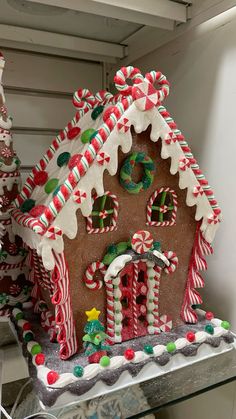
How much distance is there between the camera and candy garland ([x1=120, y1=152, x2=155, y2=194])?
75 cm

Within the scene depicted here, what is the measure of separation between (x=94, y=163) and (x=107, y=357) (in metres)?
0.39

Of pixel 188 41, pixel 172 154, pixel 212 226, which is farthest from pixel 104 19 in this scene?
pixel 212 226

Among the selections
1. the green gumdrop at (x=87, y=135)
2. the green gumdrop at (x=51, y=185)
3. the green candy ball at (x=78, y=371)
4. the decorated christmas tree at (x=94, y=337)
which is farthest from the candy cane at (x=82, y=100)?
the green candy ball at (x=78, y=371)

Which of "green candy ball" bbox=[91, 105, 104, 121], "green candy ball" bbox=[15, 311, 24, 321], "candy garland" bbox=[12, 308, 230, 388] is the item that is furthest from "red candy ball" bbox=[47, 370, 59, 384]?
"green candy ball" bbox=[91, 105, 104, 121]

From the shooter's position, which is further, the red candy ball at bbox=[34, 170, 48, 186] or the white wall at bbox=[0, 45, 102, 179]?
the white wall at bbox=[0, 45, 102, 179]

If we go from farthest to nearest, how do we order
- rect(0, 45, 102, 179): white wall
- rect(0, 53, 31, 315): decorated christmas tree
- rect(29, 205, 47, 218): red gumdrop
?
rect(0, 45, 102, 179): white wall, rect(0, 53, 31, 315): decorated christmas tree, rect(29, 205, 47, 218): red gumdrop

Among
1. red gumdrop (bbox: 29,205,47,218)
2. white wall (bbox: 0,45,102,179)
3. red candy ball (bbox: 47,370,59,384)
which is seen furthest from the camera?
white wall (bbox: 0,45,102,179)

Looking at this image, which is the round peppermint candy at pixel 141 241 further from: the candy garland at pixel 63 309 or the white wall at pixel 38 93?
the white wall at pixel 38 93

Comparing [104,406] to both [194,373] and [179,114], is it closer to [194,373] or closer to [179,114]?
[194,373]

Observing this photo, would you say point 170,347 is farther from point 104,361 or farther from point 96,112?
point 96,112

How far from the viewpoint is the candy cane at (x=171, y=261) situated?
0.85 m

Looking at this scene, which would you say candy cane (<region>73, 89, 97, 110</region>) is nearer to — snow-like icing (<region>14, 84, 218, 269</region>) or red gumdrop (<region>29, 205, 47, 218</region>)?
snow-like icing (<region>14, 84, 218, 269</region>)

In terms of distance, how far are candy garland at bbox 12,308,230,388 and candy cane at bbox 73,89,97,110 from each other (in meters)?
0.55

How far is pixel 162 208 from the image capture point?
84 centimetres
